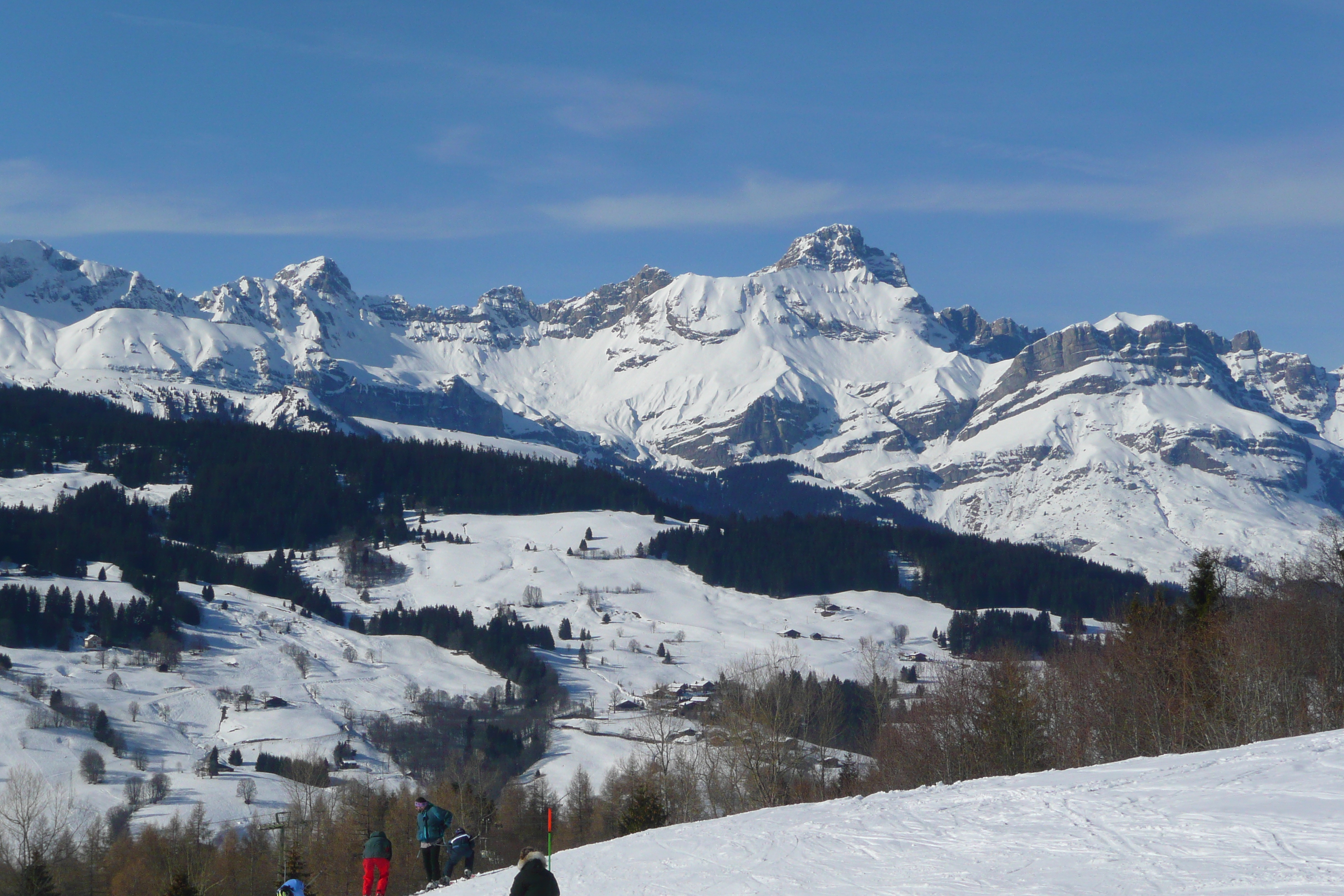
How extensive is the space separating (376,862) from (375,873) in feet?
0.92

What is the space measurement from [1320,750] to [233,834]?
3374 inches

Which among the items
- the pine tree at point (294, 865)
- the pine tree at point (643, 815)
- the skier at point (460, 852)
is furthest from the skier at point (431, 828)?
the pine tree at point (643, 815)

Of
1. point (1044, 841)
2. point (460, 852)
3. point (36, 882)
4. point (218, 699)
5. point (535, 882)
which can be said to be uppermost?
point (535, 882)

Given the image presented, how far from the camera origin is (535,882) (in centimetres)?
Answer: 2064

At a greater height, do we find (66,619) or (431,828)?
(431,828)

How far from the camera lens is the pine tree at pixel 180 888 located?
156 ft

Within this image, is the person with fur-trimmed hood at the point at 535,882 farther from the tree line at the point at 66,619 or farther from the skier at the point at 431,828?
the tree line at the point at 66,619

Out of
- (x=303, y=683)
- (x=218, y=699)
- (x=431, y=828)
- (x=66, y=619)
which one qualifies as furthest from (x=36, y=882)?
(x=66, y=619)

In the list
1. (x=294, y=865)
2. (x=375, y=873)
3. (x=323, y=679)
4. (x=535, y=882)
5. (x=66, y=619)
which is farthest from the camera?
(x=66, y=619)

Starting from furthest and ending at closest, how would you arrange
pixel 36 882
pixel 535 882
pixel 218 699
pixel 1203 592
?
pixel 218 699 → pixel 36 882 → pixel 1203 592 → pixel 535 882

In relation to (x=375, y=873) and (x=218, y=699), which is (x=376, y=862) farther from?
(x=218, y=699)

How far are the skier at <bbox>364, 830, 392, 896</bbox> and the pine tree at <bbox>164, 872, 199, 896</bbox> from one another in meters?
19.9

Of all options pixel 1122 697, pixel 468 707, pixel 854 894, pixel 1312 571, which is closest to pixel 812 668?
pixel 468 707

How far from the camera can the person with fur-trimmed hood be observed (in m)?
20.6
